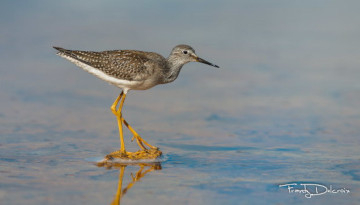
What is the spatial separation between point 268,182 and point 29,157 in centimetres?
551

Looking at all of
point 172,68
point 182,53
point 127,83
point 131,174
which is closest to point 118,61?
point 127,83

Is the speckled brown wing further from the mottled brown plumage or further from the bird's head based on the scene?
the bird's head

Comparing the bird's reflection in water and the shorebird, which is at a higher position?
the shorebird

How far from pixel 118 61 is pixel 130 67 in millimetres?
422

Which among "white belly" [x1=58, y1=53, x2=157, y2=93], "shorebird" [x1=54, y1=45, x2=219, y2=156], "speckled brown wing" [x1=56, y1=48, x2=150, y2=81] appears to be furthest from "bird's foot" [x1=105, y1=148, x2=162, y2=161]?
"speckled brown wing" [x1=56, y1=48, x2=150, y2=81]

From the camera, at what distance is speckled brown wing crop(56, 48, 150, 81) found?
13.7 metres

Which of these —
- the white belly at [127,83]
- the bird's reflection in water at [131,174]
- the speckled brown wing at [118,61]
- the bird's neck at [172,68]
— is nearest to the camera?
the bird's reflection in water at [131,174]

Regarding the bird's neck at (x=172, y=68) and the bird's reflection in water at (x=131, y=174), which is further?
the bird's neck at (x=172, y=68)

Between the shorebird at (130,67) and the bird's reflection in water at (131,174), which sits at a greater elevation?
the shorebird at (130,67)

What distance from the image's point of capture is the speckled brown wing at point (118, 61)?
45.0ft

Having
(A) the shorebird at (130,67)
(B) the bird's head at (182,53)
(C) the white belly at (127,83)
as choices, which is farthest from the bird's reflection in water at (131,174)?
(B) the bird's head at (182,53)

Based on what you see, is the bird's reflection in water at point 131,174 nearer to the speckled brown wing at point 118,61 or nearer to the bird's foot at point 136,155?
the bird's foot at point 136,155

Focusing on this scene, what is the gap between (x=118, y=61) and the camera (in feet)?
46.1

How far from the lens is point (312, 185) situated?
11.2m
